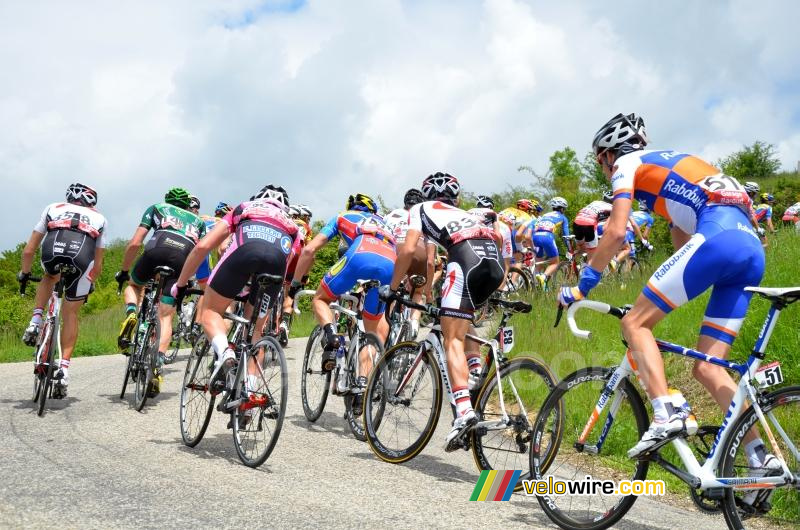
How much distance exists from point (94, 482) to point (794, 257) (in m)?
9.18

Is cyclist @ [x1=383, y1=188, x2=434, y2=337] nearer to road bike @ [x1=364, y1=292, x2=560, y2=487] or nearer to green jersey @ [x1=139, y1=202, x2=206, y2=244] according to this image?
road bike @ [x1=364, y1=292, x2=560, y2=487]

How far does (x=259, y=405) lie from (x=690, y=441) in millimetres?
3179

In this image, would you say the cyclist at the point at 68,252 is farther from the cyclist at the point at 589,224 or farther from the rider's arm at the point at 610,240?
the cyclist at the point at 589,224

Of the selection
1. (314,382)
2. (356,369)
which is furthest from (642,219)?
(356,369)

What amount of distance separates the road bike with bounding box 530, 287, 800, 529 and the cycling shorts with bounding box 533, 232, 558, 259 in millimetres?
12497

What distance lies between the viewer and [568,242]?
18969mm

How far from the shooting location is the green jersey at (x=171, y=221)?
33.3ft

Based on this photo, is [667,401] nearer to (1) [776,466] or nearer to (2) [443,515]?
(1) [776,466]

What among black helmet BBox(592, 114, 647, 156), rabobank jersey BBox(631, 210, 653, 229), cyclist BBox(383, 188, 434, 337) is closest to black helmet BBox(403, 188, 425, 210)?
cyclist BBox(383, 188, 434, 337)

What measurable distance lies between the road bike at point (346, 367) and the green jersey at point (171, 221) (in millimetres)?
2755

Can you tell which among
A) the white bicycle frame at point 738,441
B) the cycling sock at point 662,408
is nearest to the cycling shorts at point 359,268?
the white bicycle frame at point 738,441

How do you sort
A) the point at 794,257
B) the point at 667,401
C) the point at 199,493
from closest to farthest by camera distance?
the point at 667,401
the point at 199,493
the point at 794,257

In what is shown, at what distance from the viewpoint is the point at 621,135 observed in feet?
17.1

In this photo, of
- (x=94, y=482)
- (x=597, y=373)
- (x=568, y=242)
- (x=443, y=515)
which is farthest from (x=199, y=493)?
(x=568, y=242)
